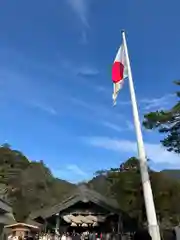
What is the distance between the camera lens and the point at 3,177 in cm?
7875

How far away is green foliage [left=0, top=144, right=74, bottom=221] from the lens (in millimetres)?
61584

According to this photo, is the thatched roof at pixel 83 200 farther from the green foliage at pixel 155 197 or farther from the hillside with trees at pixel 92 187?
the green foliage at pixel 155 197

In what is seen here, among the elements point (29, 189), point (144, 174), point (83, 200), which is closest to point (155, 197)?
point (83, 200)

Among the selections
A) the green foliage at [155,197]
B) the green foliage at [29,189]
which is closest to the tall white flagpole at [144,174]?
the green foliage at [155,197]

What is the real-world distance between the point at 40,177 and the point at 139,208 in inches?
1636

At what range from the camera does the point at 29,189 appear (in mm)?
67562

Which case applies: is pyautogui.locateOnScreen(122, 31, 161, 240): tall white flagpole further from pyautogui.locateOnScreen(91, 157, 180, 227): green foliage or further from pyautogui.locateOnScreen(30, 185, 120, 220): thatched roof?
pyautogui.locateOnScreen(91, 157, 180, 227): green foliage

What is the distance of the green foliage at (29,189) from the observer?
61.6 m

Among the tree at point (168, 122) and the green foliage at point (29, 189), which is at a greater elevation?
the green foliage at point (29, 189)

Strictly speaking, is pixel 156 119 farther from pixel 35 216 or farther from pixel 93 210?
pixel 35 216

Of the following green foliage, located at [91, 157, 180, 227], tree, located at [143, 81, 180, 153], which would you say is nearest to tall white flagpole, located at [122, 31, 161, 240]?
tree, located at [143, 81, 180, 153]

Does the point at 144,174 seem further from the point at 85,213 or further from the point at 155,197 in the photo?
the point at 155,197

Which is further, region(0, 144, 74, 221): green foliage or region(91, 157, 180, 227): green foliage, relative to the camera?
region(0, 144, 74, 221): green foliage

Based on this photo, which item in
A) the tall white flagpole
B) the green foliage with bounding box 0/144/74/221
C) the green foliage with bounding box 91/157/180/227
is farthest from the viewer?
the green foliage with bounding box 0/144/74/221
